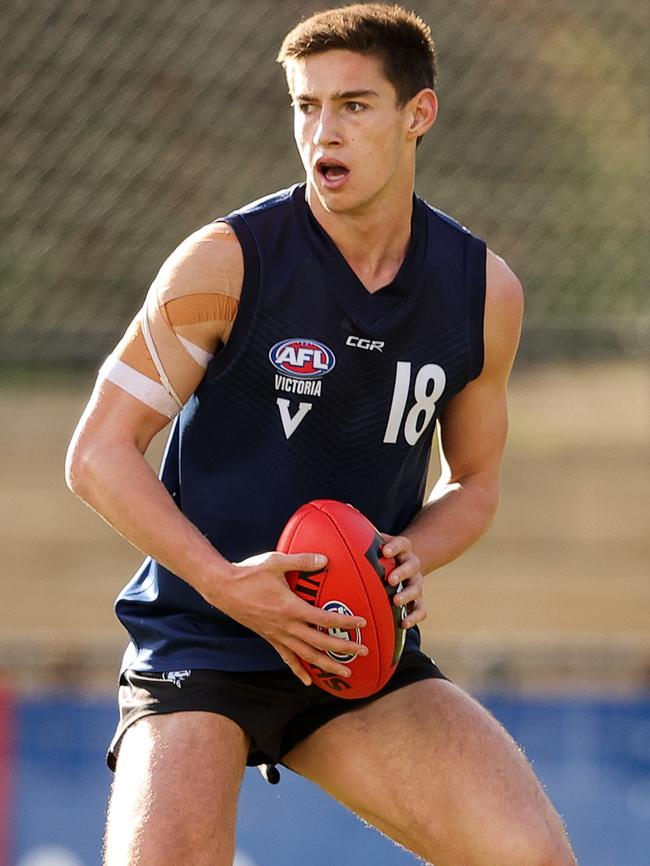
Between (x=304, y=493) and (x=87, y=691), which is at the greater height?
(x=304, y=493)

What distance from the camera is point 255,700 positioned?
383 cm

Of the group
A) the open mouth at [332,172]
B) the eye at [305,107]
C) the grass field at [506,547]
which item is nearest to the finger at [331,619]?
the open mouth at [332,172]

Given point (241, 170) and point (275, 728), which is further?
point (241, 170)

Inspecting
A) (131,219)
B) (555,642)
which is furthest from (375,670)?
(131,219)

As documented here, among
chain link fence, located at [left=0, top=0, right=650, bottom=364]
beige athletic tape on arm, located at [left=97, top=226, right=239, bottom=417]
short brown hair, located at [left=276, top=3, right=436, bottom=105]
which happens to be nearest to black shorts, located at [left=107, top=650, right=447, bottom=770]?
beige athletic tape on arm, located at [left=97, top=226, right=239, bottom=417]

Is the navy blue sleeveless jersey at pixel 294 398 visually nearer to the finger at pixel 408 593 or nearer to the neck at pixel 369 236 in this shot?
the neck at pixel 369 236

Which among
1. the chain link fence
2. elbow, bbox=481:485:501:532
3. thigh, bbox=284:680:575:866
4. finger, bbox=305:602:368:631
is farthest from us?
the chain link fence

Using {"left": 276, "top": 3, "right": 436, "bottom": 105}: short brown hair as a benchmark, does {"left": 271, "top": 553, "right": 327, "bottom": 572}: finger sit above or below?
below

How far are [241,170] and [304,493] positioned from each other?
354 centimetres

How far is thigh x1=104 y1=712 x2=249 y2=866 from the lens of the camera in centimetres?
348

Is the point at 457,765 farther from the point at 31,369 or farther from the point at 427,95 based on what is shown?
the point at 31,369

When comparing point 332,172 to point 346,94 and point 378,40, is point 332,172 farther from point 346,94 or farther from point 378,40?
point 378,40

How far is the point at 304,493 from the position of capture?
3891mm

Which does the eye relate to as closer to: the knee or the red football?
the red football
